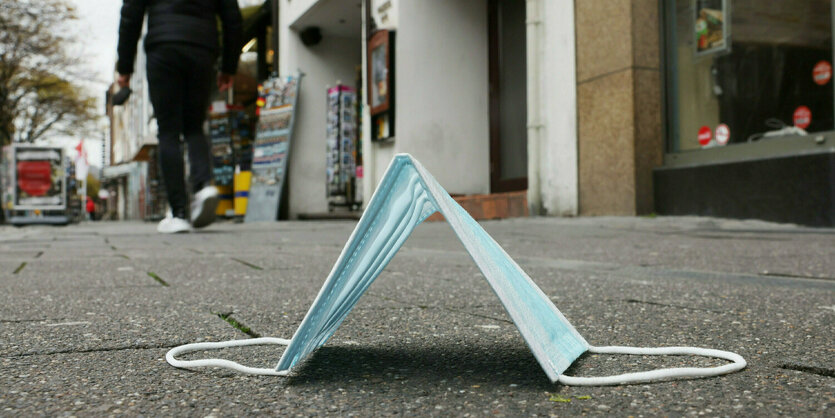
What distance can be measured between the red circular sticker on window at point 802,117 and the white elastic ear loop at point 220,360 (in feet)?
17.5

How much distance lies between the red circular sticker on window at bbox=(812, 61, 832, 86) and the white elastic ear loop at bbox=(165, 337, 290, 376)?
17.8 ft

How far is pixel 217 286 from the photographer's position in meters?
2.44

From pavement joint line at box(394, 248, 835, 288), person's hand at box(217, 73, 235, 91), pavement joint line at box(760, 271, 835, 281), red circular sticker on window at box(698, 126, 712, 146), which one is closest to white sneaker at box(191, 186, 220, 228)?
person's hand at box(217, 73, 235, 91)

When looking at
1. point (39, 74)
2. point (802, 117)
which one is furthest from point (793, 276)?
point (39, 74)

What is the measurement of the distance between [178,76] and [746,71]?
4.76 meters

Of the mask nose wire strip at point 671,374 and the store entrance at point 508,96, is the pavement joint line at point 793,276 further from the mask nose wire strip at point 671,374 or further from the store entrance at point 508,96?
the store entrance at point 508,96

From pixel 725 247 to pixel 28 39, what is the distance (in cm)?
1974

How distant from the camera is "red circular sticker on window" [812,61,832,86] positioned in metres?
5.44

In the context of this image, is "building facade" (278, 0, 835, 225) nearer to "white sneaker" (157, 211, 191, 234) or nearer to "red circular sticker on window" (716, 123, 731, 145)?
"red circular sticker on window" (716, 123, 731, 145)

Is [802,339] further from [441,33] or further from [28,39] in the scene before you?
[28,39]

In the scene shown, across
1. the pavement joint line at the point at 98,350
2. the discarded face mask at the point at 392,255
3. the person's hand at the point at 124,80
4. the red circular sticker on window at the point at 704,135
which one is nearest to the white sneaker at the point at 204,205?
the person's hand at the point at 124,80

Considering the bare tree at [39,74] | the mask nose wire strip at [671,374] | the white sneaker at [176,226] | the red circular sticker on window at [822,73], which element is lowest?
the mask nose wire strip at [671,374]

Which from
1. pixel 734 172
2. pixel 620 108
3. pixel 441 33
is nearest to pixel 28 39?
pixel 441 33

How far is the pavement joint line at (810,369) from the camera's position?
1102 millimetres
